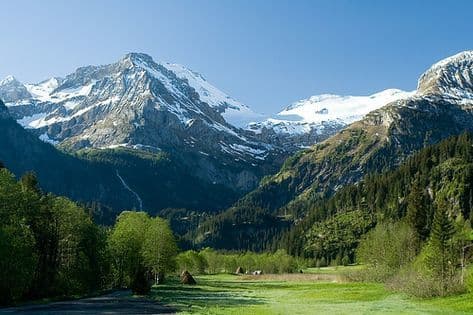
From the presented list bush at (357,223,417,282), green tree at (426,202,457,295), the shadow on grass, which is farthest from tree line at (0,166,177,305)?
bush at (357,223,417,282)

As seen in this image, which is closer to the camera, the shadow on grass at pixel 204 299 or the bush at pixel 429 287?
the bush at pixel 429 287

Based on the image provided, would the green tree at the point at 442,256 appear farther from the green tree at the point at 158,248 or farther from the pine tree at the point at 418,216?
the green tree at the point at 158,248

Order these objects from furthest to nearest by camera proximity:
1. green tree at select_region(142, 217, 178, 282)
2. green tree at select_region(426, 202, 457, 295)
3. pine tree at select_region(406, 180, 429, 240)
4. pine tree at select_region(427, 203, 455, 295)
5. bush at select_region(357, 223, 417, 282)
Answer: pine tree at select_region(406, 180, 429, 240) → green tree at select_region(142, 217, 178, 282) → bush at select_region(357, 223, 417, 282) → pine tree at select_region(427, 203, 455, 295) → green tree at select_region(426, 202, 457, 295)

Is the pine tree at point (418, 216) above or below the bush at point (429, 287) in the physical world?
above

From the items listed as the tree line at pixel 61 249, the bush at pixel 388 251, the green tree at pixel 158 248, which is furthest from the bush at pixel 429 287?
the green tree at pixel 158 248

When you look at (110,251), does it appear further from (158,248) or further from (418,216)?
(418,216)

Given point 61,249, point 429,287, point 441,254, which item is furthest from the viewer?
point 61,249

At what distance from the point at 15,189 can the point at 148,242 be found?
50059mm

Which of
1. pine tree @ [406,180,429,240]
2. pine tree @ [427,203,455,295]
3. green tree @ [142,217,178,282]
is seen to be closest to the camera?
pine tree @ [427,203,455,295]

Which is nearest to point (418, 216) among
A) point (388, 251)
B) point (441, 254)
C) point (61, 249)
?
point (388, 251)

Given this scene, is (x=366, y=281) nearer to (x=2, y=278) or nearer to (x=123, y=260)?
(x=123, y=260)

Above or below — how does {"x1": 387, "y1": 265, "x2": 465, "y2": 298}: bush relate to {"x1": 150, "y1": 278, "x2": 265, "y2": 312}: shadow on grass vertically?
above

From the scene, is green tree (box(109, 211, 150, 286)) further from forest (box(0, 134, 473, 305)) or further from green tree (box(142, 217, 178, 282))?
green tree (box(142, 217, 178, 282))

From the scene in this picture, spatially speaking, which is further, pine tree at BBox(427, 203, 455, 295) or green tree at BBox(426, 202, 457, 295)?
pine tree at BBox(427, 203, 455, 295)
